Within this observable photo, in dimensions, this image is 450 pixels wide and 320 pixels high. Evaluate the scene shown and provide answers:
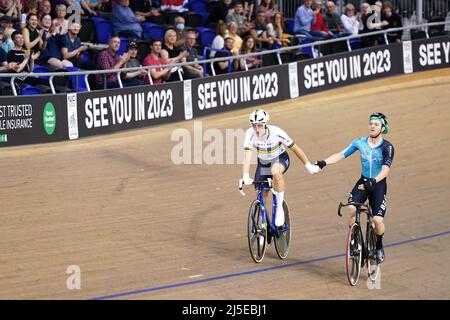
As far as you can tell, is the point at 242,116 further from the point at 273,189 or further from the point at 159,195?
the point at 273,189

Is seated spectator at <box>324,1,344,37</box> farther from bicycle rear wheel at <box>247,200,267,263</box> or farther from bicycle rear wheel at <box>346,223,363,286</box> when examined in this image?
bicycle rear wheel at <box>346,223,363,286</box>

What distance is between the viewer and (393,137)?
52.7 ft

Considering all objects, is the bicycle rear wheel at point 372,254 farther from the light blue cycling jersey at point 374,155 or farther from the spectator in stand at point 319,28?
the spectator in stand at point 319,28

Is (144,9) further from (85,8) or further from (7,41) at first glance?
(7,41)

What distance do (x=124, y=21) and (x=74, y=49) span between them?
1978 millimetres

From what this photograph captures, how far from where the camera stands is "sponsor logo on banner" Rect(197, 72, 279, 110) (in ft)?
56.1

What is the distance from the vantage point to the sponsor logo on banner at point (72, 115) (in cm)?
1498

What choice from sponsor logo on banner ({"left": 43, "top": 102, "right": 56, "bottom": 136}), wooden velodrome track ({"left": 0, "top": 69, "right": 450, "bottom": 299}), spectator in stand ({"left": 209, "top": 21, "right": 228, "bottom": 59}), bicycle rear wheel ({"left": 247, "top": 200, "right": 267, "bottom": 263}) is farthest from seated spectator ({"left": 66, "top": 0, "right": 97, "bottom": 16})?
bicycle rear wheel ({"left": 247, "top": 200, "right": 267, "bottom": 263})

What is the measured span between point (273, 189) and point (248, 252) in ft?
3.17

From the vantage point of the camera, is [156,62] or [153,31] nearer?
[156,62]

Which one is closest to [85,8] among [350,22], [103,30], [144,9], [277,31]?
[103,30]

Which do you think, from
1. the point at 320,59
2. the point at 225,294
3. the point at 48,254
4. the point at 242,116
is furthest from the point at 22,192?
the point at 320,59

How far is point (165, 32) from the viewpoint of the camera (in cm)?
1689

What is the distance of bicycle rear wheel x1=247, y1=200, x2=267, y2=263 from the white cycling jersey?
54 cm
